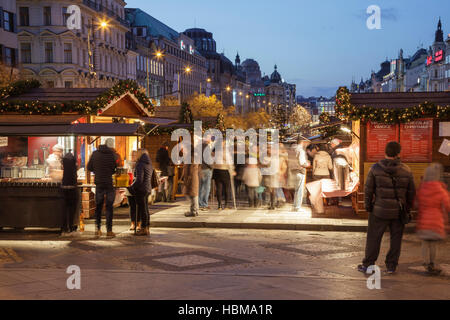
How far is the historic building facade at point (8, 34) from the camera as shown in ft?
151

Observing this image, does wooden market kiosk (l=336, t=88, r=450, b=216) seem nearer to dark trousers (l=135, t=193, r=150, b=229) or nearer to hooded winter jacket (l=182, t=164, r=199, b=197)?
hooded winter jacket (l=182, t=164, r=199, b=197)

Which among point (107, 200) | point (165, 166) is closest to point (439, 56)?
point (165, 166)

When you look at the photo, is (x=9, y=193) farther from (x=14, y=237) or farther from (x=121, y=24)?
(x=121, y=24)

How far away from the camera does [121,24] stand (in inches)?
2958

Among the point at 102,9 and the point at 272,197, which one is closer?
the point at 272,197

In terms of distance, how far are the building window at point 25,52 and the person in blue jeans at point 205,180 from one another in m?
47.1

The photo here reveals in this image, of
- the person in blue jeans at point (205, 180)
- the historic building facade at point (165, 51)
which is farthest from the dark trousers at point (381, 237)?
the historic building facade at point (165, 51)

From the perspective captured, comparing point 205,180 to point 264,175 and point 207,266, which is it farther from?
point 207,266

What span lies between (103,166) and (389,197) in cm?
610

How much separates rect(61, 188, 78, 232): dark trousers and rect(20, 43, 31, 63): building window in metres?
50.0

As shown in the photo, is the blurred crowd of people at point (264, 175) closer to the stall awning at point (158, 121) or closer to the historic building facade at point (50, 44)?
the stall awning at point (158, 121)

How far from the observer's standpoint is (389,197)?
8.62 meters
